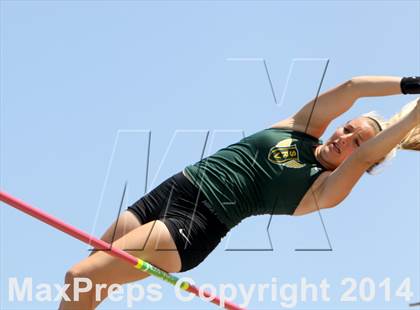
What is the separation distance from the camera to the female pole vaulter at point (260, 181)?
612 centimetres

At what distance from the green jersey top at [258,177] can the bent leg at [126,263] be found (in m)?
0.50

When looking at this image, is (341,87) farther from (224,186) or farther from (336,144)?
(224,186)

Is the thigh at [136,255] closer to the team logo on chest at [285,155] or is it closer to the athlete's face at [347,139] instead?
the team logo on chest at [285,155]

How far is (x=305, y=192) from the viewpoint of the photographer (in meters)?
6.43

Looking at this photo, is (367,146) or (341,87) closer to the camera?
(367,146)

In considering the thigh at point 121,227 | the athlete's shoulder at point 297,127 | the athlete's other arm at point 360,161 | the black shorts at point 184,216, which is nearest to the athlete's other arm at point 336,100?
the athlete's shoulder at point 297,127

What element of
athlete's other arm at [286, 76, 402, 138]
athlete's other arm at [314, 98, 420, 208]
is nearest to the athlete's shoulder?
athlete's other arm at [286, 76, 402, 138]

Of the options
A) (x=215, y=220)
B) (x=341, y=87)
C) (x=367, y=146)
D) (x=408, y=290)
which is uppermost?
(x=341, y=87)

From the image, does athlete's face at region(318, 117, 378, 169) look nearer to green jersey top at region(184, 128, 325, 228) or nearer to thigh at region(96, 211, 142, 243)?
green jersey top at region(184, 128, 325, 228)

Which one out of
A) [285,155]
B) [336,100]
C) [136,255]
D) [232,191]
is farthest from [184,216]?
[336,100]

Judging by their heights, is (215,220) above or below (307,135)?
below

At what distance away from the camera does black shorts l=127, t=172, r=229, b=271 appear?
20.5 ft

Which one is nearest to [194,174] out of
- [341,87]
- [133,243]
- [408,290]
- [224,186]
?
[224,186]

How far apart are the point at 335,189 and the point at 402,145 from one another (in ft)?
2.64
